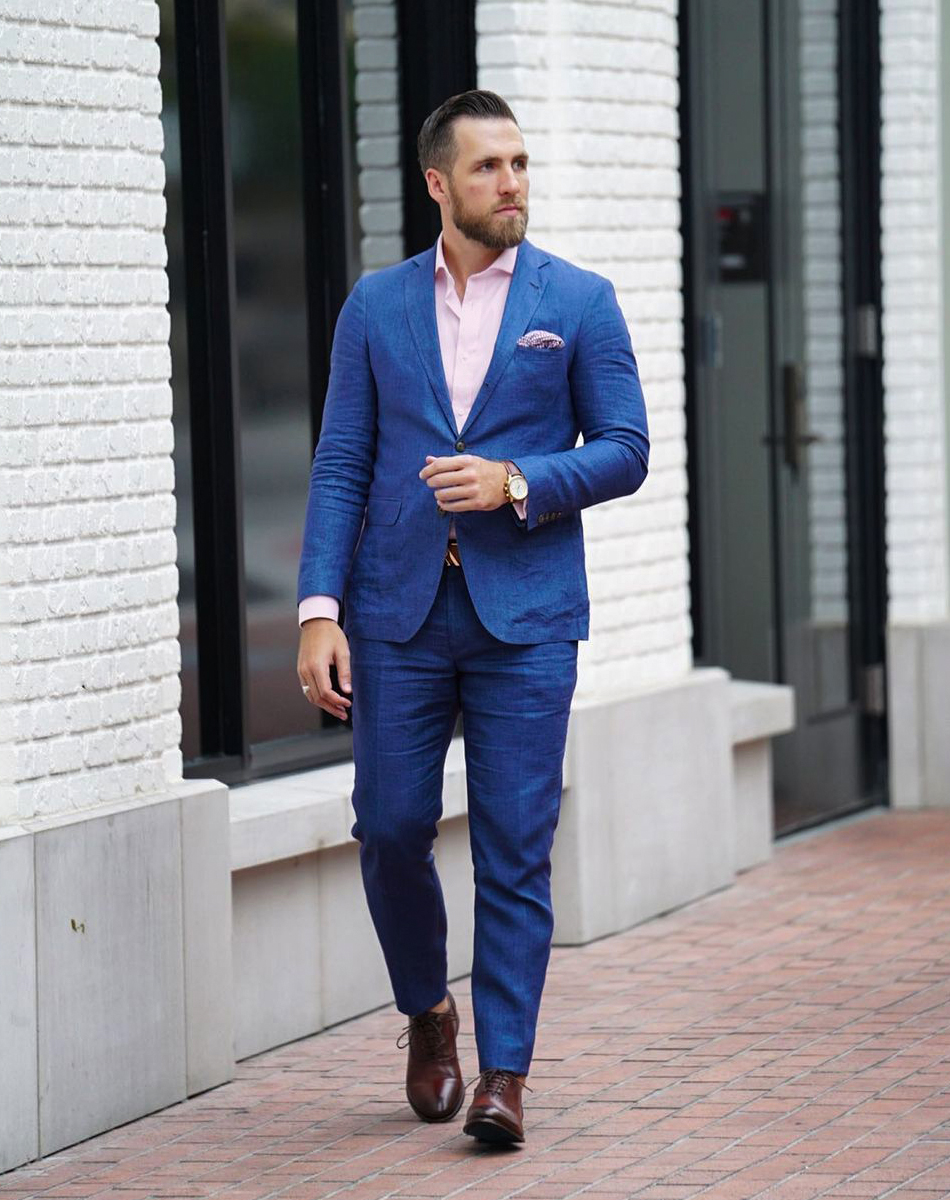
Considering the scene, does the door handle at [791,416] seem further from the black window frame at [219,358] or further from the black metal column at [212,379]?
the black metal column at [212,379]

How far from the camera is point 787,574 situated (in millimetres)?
8562

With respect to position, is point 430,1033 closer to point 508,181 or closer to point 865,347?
point 508,181

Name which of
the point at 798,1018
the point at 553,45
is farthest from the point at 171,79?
the point at 798,1018

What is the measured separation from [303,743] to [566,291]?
1910 millimetres

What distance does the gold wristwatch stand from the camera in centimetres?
459

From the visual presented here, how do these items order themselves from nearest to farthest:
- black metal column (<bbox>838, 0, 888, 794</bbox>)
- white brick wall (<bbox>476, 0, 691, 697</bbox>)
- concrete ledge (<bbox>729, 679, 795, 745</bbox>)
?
white brick wall (<bbox>476, 0, 691, 697</bbox>) → concrete ledge (<bbox>729, 679, 795, 745</bbox>) → black metal column (<bbox>838, 0, 888, 794</bbox>)

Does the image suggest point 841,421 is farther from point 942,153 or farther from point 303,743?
point 303,743

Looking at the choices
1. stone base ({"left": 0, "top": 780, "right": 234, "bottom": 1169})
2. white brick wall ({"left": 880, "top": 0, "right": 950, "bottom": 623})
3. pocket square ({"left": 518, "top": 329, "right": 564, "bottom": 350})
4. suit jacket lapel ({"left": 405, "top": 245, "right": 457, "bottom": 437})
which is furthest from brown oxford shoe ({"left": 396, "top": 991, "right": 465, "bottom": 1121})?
white brick wall ({"left": 880, "top": 0, "right": 950, "bottom": 623})

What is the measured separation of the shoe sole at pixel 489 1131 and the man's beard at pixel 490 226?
174 centimetres

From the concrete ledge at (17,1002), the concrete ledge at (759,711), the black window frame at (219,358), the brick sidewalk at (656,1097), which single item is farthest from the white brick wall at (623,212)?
the concrete ledge at (17,1002)

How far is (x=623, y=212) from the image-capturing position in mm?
7012

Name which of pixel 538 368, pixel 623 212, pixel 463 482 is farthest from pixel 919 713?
pixel 463 482

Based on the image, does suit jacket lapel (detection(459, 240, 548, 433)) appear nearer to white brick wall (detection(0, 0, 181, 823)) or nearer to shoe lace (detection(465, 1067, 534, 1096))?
white brick wall (detection(0, 0, 181, 823))

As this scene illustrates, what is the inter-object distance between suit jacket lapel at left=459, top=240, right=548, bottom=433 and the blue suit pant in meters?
0.36
